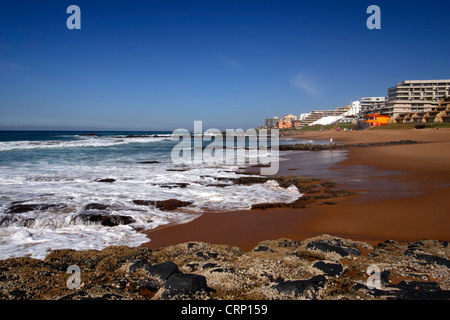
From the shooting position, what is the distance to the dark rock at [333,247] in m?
3.85

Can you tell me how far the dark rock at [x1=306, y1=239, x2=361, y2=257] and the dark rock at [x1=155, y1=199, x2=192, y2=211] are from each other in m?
4.04

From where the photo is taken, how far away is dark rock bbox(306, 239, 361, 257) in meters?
3.85

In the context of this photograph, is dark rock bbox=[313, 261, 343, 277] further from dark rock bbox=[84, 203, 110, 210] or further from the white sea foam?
dark rock bbox=[84, 203, 110, 210]

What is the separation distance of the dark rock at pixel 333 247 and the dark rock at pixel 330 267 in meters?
0.45

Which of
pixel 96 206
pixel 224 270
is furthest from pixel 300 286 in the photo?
pixel 96 206

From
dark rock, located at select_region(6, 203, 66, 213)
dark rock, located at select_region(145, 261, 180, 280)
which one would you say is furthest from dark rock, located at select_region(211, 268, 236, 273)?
dark rock, located at select_region(6, 203, 66, 213)

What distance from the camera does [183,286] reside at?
9.32 ft

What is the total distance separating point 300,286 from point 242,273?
69cm

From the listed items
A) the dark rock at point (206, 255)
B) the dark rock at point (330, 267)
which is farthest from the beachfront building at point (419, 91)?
the dark rock at point (206, 255)

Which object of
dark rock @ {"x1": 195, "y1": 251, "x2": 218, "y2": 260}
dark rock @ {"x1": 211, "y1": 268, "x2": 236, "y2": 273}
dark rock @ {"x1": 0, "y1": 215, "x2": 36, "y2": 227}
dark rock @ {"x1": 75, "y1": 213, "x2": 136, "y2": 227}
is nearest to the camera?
dark rock @ {"x1": 211, "y1": 268, "x2": 236, "y2": 273}

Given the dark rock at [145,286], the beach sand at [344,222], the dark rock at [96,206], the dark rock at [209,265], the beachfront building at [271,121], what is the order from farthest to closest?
1. the beachfront building at [271,121]
2. the dark rock at [96,206]
3. the beach sand at [344,222]
4. the dark rock at [209,265]
5. the dark rock at [145,286]

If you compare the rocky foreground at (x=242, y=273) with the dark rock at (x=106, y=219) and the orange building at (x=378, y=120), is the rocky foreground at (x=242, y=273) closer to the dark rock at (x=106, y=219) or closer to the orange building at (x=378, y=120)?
the dark rock at (x=106, y=219)

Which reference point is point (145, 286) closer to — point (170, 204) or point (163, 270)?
point (163, 270)
